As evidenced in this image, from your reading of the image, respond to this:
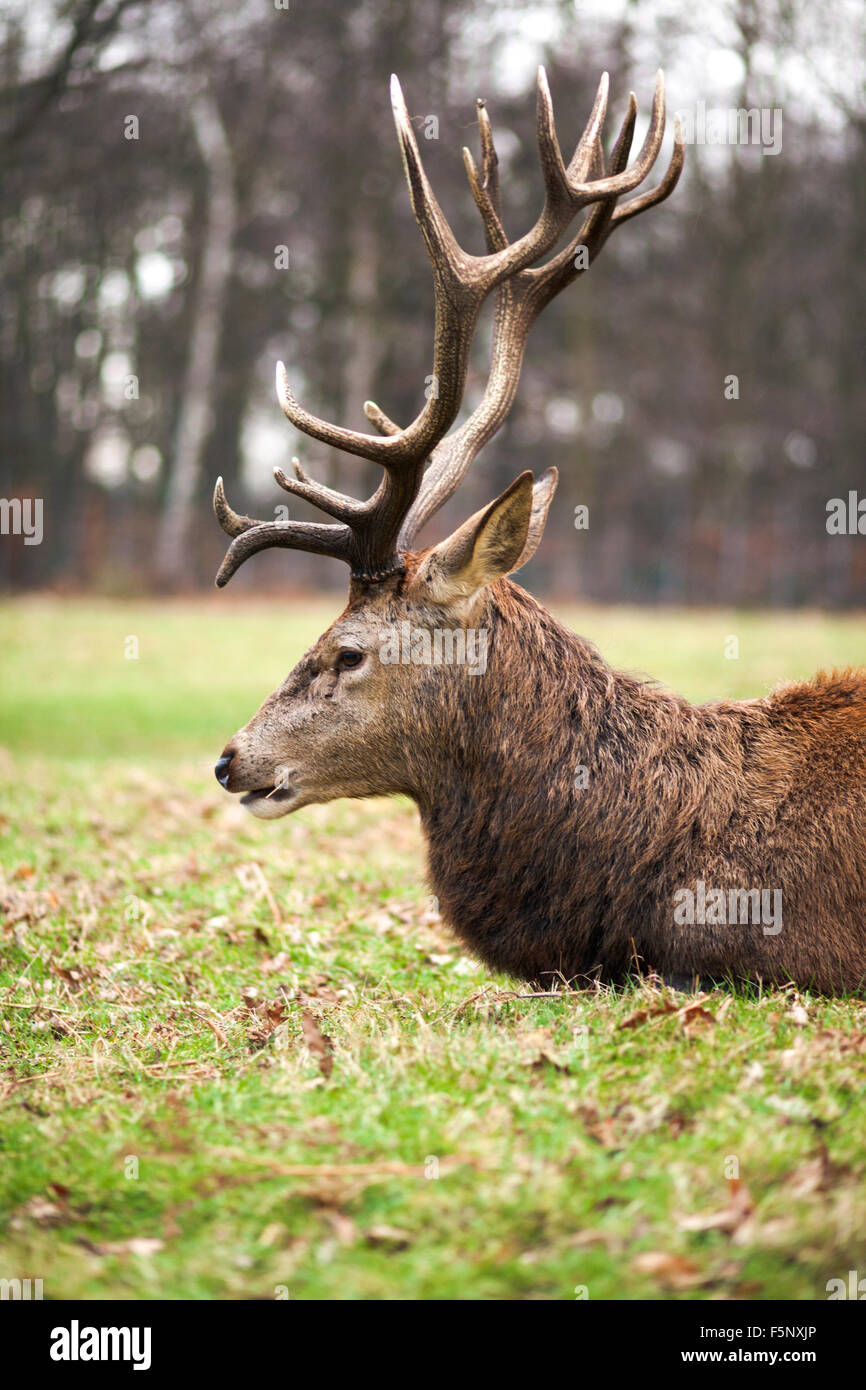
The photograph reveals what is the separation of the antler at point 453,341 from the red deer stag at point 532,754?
13mm

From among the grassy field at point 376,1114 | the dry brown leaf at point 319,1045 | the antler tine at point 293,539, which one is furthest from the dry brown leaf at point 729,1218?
the antler tine at point 293,539

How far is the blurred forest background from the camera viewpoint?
24.7 meters

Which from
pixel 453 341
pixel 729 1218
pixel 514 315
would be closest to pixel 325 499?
pixel 453 341

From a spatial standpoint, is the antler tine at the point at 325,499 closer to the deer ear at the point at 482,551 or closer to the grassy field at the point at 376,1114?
the deer ear at the point at 482,551

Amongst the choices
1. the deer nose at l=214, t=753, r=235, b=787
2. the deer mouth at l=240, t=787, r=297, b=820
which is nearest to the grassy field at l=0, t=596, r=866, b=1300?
the deer mouth at l=240, t=787, r=297, b=820

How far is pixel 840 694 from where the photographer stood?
513 centimetres

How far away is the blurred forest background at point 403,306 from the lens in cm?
2467

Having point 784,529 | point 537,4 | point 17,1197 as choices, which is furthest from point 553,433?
point 17,1197

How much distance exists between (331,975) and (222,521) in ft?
6.78

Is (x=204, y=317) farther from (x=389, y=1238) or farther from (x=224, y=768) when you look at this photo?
(x=389, y=1238)

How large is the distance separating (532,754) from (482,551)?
824 mm

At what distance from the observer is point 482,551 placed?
15.7 feet

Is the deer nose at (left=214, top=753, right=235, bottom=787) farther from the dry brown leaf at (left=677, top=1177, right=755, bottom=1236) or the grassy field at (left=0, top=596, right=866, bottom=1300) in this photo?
the dry brown leaf at (left=677, top=1177, right=755, bottom=1236)
